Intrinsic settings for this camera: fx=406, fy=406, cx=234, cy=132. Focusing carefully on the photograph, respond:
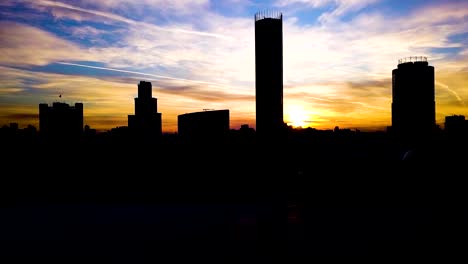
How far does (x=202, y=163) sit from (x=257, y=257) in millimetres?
89830

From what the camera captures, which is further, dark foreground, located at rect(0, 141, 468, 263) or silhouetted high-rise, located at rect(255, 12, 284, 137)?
silhouetted high-rise, located at rect(255, 12, 284, 137)

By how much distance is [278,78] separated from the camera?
188m

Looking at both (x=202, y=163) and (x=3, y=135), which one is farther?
(x=3, y=135)

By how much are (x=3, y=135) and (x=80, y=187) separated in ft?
360

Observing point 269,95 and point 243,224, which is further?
point 269,95

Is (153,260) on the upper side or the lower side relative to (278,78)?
lower

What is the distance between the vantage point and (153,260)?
9984 mm

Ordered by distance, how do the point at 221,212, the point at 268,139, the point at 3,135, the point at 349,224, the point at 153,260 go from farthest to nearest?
the point at 268,139 → the point at 3,135 → the point at 221,212 → the point at 349,224 → the point at 153,260

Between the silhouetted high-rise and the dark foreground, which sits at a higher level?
the silhouetted high-rise

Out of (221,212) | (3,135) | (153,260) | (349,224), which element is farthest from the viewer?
(3,135)

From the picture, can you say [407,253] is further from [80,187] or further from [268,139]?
[268,139]

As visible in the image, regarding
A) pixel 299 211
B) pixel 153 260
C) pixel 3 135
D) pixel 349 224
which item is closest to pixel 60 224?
pixel 153 260

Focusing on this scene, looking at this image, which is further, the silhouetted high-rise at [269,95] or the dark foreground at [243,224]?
the silhouetted high-rise at [269,95]

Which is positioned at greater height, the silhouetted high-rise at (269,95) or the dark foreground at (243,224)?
the silhouetted high-rise at (269,95)
